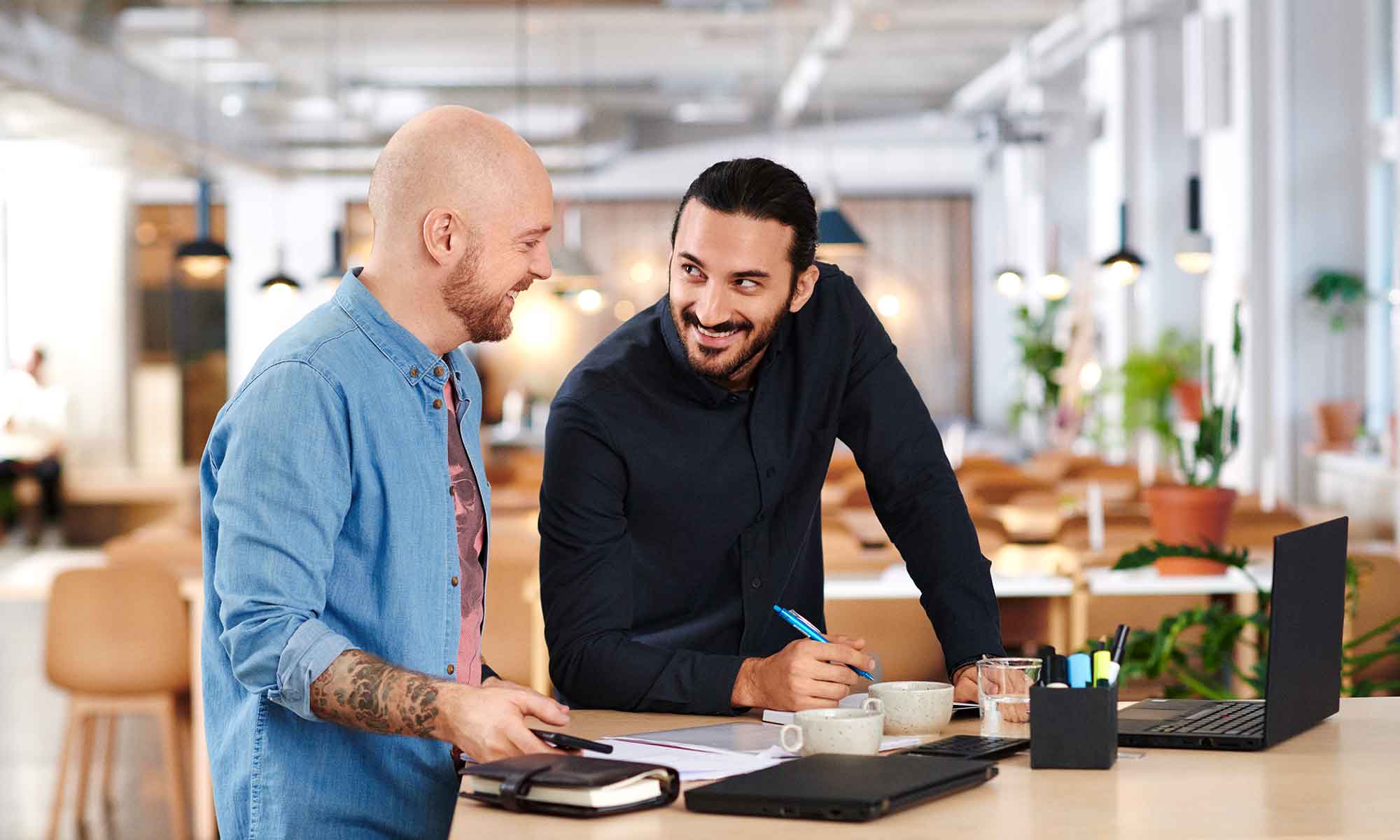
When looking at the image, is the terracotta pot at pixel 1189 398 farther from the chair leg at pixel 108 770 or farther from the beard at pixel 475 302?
the beard at pixel 475 302

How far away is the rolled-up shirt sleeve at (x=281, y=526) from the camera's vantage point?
1777mm

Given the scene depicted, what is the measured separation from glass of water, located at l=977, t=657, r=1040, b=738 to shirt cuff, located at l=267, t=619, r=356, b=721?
781 millimetres

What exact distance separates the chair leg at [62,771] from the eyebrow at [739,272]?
3.61 m

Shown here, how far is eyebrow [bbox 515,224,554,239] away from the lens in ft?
6.42

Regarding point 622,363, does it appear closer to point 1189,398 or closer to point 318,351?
point 318,351

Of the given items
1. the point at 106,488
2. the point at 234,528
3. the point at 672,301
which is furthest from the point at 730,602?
the point at 106,488

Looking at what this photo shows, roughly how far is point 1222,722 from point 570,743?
83 cm

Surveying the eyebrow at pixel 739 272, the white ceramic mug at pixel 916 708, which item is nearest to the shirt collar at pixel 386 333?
the eyebrow at pixel 739 272

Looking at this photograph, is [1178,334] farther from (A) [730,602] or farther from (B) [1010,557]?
(A) [730,602]

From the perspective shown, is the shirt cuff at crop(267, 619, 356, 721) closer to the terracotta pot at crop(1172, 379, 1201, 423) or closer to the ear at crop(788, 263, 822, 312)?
the ear at crop(788, 263, 822, 312)

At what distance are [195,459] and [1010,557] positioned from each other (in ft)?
46.5


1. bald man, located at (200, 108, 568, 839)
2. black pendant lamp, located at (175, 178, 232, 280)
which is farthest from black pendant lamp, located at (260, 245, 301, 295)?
bald man, located at (200, 108, 568, 839)

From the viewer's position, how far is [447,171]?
6.31ft

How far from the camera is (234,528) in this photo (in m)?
1.80
